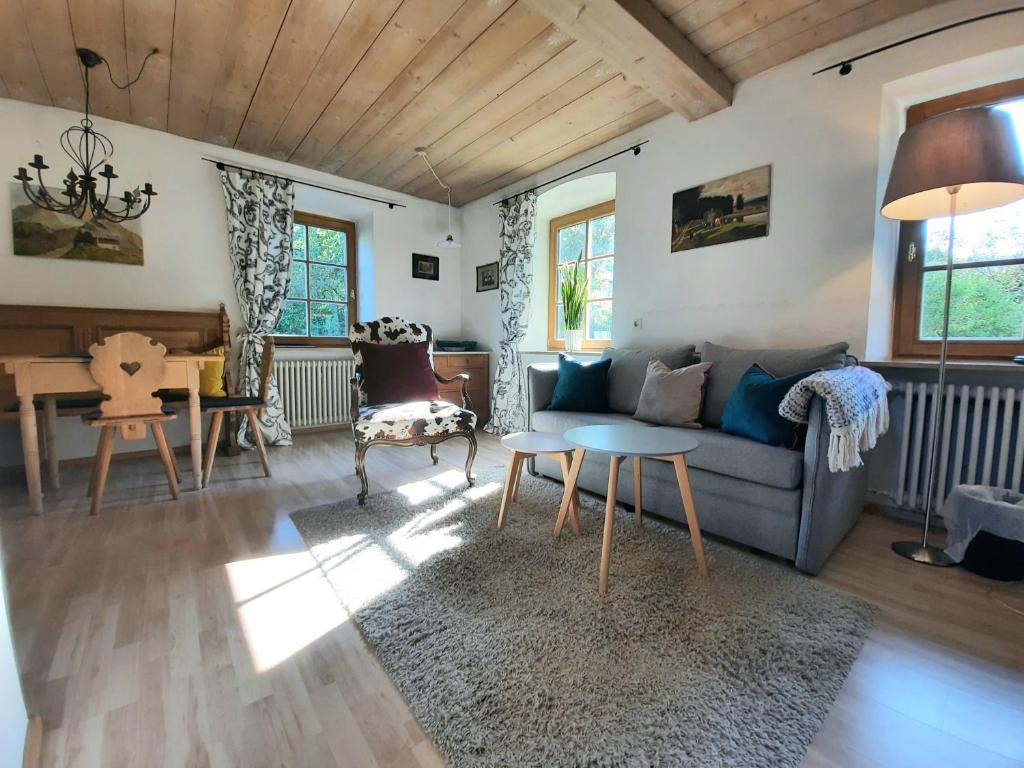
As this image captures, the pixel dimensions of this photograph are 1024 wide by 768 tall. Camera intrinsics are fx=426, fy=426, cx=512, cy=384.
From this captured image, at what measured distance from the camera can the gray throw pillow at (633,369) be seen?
2619mm

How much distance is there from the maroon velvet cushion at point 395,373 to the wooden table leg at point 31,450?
157 centimetres

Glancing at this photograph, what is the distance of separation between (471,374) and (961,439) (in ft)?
11.5

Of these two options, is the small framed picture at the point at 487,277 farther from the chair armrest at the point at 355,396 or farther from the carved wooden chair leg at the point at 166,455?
the carved wooden chair leg at the point at 166,455

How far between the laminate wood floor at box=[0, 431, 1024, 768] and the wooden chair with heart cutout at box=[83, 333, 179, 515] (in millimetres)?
346

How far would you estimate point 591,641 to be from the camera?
4.14 feet

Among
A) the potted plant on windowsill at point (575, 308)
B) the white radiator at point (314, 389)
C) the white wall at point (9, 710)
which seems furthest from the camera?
the white radiator at point (314, 389)

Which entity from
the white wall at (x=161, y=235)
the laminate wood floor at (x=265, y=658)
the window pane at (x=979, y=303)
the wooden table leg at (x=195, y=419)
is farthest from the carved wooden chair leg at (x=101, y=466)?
the window pane at (x=979, y=303)

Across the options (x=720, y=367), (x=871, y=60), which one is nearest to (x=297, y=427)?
(x=720, y=367)

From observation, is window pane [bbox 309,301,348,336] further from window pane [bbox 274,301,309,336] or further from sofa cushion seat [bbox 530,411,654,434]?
sofa cushion seat [bbox 530,411,654,434]

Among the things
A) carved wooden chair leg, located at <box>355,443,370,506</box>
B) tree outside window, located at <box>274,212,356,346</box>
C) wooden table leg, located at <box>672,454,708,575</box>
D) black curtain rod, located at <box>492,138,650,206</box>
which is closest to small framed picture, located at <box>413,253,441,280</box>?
tree outside window, located at <box>274,212,356,346</box>

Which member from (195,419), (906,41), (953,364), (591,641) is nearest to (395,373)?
(195,419)

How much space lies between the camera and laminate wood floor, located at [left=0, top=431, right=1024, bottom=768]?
94cm

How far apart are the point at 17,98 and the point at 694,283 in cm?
456

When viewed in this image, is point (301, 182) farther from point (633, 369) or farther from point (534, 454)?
point (534, 454)
